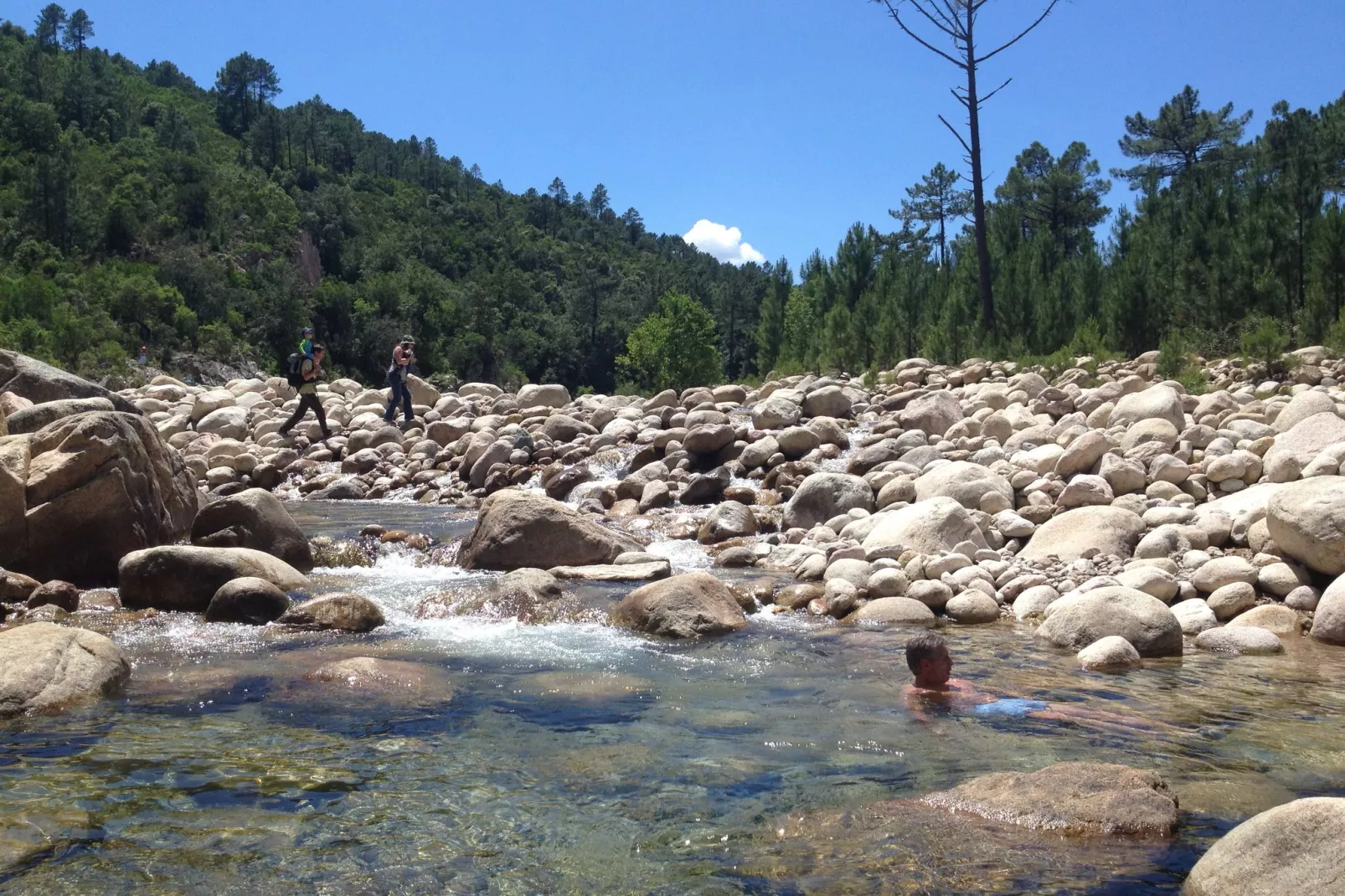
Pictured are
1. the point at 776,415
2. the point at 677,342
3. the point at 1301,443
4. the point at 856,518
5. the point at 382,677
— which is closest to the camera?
the point at 382,677

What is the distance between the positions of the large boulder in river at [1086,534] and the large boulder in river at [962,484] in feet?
A: 3.29

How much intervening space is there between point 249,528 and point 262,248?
2047 inches

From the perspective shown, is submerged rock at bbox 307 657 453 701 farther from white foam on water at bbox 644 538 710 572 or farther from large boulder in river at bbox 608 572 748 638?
white foam on water at bbox 644 538 710 572

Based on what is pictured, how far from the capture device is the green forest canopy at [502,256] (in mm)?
20531

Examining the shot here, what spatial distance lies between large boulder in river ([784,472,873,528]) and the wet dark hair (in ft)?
17.8

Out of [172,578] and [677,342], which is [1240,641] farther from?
[677,342]

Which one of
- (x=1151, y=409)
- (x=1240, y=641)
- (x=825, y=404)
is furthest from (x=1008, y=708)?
(x=825, y=404)

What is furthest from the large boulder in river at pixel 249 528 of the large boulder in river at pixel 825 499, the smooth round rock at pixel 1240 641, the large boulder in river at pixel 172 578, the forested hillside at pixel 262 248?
the forested hillside at pixel 262 248

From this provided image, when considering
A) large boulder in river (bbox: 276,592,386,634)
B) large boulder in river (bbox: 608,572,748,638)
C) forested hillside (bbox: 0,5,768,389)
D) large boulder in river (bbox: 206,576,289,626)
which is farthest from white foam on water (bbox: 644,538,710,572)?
forested hillside (bbox: 0,5,768,389)

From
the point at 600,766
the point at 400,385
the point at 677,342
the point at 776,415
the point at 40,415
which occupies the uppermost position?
the point at 677,342

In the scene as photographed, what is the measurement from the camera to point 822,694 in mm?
5664

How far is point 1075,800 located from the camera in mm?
3676

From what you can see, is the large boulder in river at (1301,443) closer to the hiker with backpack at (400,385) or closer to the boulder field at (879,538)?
the boulder field at (879,538)

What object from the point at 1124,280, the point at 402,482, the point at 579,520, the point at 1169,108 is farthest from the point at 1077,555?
the point at 1169,108
